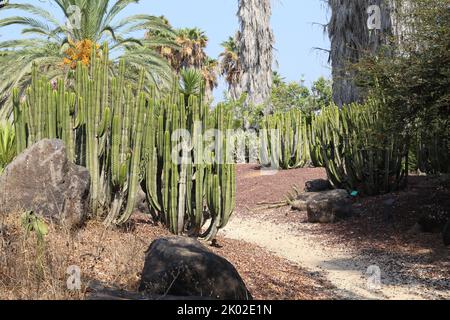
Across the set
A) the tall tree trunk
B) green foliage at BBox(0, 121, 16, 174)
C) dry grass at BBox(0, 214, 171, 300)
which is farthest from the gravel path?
the tall tree trunk

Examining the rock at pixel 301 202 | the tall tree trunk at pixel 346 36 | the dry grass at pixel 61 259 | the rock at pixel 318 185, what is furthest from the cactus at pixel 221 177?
the tall tree trunk at pixel 346 36

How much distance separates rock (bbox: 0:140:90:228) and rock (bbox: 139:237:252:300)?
1.98 meters

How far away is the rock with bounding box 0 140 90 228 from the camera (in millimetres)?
7055

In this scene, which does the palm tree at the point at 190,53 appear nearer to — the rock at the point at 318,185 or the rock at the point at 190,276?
the rock at the point at 318,185

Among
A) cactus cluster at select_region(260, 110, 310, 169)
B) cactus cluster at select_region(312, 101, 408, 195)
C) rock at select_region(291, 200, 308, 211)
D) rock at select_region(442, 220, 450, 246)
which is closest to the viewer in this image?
rock at select_region(442, 220, 450, 246)

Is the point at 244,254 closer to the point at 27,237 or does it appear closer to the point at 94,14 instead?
the point at 27,237

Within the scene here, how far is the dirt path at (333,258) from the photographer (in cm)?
694

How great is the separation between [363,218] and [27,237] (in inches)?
299

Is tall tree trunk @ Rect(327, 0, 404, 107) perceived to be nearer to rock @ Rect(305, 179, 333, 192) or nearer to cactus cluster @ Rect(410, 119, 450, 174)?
cactus cluster @ Rect(410, 119, 450, 174)

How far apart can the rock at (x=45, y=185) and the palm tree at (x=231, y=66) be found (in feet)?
99.4

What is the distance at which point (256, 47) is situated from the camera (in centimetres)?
2888

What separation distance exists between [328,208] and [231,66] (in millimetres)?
26796

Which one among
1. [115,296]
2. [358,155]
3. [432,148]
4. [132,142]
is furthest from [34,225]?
[432,148]

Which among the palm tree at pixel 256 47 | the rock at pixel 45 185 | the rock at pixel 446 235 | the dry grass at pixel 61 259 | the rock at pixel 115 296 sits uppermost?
the palm tree at pixel 256 47
